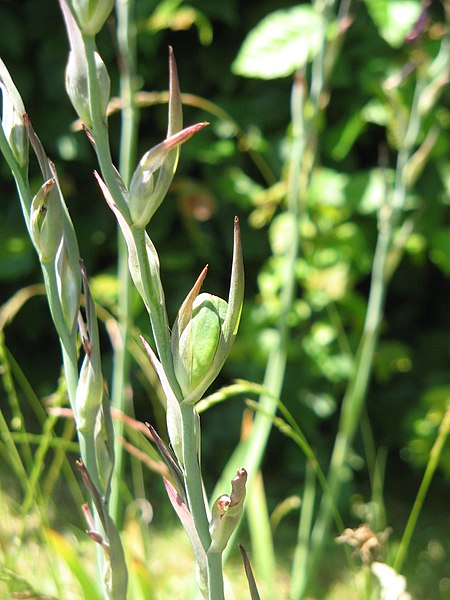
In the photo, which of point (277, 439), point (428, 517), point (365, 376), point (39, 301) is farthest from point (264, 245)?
point (365, 376)

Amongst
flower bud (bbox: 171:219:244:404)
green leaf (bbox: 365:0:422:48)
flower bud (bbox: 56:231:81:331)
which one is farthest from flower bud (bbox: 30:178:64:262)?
green leaf (bbox: 365:0:422:48)

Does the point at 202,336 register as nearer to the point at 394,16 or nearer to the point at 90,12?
the point at 90,12

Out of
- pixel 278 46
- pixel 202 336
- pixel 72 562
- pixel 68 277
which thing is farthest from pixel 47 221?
pixel 278 46

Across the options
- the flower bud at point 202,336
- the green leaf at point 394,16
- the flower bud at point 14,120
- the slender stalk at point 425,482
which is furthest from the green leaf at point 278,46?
the flower bud at point 202,336

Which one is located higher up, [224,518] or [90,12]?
[90,12]

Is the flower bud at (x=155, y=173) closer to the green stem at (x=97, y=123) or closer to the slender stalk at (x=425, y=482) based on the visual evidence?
the green stem at (x=97, y=123)

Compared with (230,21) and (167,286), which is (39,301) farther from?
(230,21)
